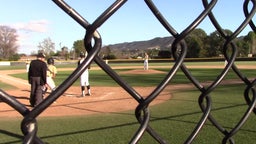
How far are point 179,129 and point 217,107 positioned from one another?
10.0ft

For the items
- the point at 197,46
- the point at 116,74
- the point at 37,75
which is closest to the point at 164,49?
the point at 197,46

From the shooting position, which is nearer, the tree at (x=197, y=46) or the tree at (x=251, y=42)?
the tree at (x=197, y=46)

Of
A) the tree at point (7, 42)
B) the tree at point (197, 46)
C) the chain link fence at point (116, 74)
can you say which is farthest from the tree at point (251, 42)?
the chain link fence at point (116, 74)

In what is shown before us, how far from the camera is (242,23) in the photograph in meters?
1.71

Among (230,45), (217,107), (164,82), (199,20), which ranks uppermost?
(199,20)

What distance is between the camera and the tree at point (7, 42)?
258 feet

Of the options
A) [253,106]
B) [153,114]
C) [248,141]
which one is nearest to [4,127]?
[153,114]

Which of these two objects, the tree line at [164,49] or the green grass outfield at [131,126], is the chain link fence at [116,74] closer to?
the green grass outfield at [131,126]

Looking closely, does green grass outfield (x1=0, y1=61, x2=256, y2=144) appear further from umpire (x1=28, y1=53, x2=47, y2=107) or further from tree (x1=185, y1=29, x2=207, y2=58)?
tree (x1=185, y1=29, x2=207, y2=58)

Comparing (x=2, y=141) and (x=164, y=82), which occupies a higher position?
(x=164, y=82)

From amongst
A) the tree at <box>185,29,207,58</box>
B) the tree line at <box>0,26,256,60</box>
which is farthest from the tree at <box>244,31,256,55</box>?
the tree at <box>185,29,207,58</box>

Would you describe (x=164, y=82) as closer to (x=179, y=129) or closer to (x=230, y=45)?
(x=230, y=45)

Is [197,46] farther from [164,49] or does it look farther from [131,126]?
[131,126]

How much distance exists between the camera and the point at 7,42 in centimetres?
8306
